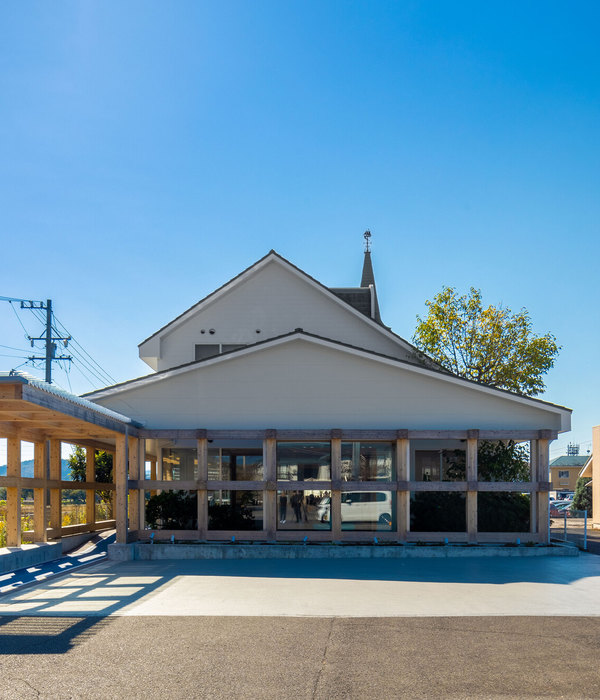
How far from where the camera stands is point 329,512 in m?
16.8

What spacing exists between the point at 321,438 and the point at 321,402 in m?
0.87

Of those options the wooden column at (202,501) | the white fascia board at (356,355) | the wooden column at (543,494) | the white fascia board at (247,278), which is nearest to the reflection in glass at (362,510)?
the white fascia board at (356,355)

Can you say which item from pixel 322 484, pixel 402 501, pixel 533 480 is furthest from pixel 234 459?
pixel 533 480

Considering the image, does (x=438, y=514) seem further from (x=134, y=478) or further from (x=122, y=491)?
(x=122, y=491)

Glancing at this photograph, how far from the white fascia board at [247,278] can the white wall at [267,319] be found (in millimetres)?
97

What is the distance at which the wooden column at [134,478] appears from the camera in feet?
54.6

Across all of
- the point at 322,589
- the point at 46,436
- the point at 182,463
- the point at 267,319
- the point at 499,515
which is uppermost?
the point at 267,319

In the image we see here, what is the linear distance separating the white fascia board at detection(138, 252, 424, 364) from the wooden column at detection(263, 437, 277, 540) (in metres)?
6.69

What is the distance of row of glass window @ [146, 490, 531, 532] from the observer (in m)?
16.8

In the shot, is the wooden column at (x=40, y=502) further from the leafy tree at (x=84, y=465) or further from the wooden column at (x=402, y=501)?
the leafy tree at (x=84, y=465)

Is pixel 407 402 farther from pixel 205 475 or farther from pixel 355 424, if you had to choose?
pixel 205 475

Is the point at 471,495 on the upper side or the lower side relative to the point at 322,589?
upper

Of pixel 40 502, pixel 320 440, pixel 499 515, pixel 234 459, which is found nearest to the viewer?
pixel 40 502

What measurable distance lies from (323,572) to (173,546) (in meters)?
3.87
